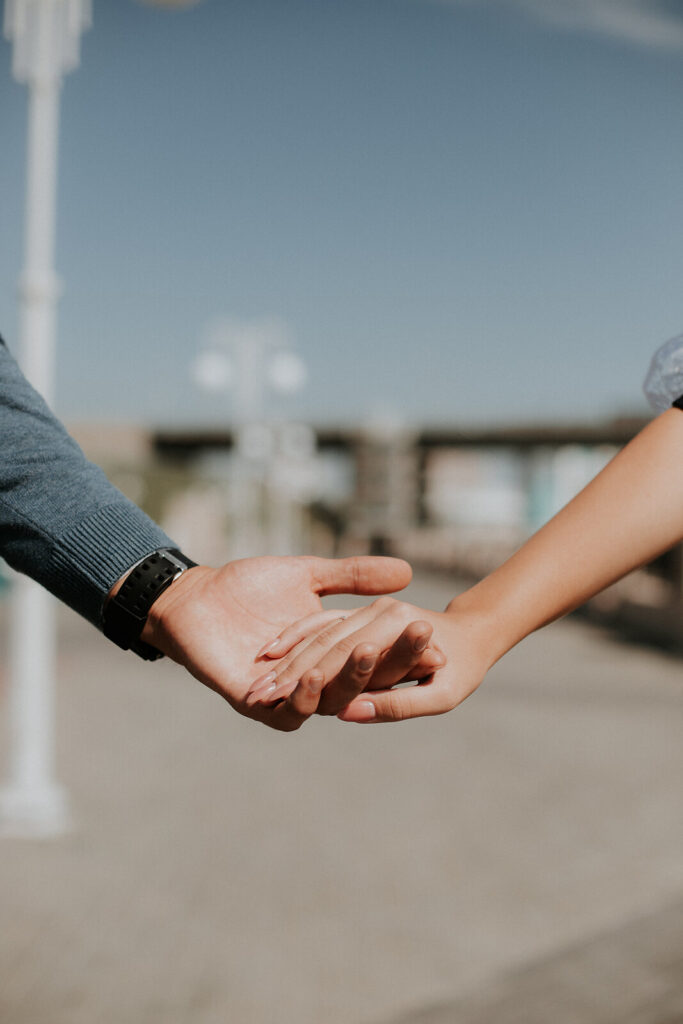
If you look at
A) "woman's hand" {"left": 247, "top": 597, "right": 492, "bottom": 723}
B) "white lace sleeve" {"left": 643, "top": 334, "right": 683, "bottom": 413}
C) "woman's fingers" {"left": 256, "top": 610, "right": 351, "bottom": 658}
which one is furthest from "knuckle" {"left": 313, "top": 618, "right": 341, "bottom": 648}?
"white lace sleeve" {"left": 643, "top": 334, "right": 683, "bottom": 413}

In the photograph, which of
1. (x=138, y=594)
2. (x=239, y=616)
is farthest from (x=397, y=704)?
(x=138, y=594)

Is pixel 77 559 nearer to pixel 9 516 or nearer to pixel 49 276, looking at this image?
pixel 9 516

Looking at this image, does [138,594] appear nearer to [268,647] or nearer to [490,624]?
[268,647]

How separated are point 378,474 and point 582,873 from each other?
52.1 metres

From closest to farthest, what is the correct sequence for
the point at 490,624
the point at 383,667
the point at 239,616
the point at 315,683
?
1. the point at 315,683
2. the point at 383,667
3. the point at 490,624
4. the point at 239,616

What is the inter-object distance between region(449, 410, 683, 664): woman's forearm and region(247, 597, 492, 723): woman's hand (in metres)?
0.06

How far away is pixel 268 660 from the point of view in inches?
71.6

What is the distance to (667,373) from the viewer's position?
175cm

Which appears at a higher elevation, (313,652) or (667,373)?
(667,373)

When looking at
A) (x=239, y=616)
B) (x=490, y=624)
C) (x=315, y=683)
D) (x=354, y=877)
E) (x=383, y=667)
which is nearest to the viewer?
(x=315, y=683)

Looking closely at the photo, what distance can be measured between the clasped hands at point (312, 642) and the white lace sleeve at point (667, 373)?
0.49 meters

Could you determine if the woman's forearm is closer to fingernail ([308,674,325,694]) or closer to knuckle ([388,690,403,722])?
knuckle ([388,690,403,722])

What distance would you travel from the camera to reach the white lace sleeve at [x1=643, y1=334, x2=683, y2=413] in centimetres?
174

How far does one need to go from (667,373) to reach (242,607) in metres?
0.82
